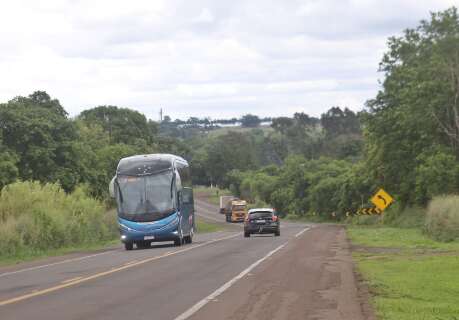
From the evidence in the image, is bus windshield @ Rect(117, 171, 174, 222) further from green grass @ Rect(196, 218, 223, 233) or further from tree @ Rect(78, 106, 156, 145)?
tree @ Rect(78, 106, 156, 145)

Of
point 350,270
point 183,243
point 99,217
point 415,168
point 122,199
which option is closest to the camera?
point 350,270

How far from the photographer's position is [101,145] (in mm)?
101000

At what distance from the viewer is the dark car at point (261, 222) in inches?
1847

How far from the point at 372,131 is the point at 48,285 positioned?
50.9 metres

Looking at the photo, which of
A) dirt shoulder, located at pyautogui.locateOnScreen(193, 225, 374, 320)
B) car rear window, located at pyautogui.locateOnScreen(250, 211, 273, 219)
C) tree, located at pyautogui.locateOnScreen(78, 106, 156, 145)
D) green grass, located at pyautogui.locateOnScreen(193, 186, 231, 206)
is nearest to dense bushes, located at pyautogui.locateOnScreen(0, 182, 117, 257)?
car rear window, located at pyautogui.locateOnScreen(250, 211, 273, 219)

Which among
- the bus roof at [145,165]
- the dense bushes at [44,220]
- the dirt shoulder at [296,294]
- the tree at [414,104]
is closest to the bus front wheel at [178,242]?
the bus roof at [145,165]

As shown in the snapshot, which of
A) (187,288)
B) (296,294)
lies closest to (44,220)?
(187,288)

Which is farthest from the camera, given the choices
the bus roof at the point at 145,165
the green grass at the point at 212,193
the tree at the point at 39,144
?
the green grass at the point at 212,193

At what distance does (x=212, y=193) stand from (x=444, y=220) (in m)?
137

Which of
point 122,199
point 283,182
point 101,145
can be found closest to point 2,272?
point 122,199

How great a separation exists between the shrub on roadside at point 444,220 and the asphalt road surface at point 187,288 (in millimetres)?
10142

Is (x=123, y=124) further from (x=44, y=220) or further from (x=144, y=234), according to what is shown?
(x=144, y=234)

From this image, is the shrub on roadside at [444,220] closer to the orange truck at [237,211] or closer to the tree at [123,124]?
the orange truck at [237,211]

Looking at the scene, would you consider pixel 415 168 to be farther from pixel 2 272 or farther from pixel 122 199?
pixel 2 272
